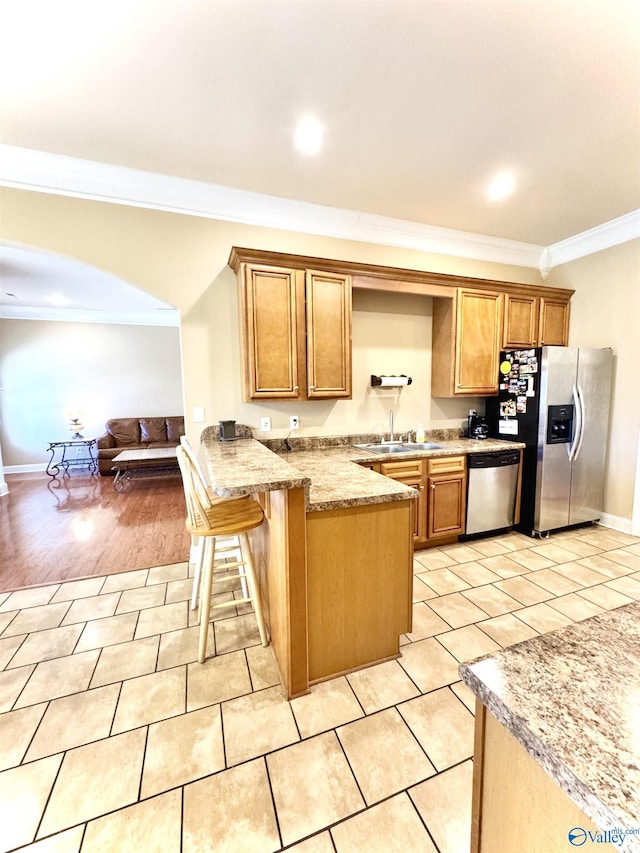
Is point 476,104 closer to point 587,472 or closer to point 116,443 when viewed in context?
point 587,472

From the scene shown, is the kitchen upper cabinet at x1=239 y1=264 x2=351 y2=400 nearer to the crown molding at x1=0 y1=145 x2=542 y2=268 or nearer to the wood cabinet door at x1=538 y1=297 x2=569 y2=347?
the crown molding at x1=0 y1=145 x2=542 y2=268

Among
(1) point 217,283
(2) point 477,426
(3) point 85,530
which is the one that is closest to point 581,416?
(2) point 477,426

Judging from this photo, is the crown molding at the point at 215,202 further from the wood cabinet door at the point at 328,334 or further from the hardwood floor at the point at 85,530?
the hardwood floor at the point at 85,530

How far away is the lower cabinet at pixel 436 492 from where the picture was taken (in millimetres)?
3055

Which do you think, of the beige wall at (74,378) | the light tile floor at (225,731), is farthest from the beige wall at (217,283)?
the beige wall at (74,378)

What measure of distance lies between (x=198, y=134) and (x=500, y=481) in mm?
3567

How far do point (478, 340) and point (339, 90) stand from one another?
237 centimetres

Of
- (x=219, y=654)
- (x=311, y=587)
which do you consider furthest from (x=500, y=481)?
(x=219, y=654)

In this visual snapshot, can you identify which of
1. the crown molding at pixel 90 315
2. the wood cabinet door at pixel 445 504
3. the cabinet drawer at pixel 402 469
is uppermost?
the crown molding at pixel 90 315

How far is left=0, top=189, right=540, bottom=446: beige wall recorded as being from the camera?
2590mm

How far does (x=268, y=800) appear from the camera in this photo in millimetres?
1290

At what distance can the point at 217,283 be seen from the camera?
295 cm

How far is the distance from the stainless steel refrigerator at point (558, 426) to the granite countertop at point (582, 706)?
290 centimetres

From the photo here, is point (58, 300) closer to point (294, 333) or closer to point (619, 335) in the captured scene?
point (294, 333)
